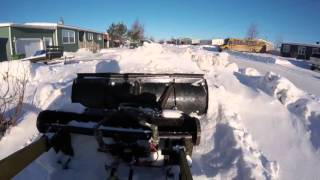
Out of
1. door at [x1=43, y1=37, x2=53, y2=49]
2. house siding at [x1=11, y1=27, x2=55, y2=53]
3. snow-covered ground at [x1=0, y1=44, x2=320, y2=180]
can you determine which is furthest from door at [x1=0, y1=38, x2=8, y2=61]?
snow-covered ground at [x1=0, y1=44, x2=320, y2=180]

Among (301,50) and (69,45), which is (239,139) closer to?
(69,45)

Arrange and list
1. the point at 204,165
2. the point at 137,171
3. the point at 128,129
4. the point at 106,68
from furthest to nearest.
A: the point at 106,68 < the point at 204,165 < the point at 137,171 < the point at 128,129

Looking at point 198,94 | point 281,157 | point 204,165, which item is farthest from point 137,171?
point 281,157

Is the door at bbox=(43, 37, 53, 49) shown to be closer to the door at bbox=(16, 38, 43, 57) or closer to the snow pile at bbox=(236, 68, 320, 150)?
the door at bbox=(16, 38, 43, 57)

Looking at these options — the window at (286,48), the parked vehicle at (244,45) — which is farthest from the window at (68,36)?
the window at (286,48)

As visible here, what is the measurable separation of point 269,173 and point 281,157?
96 centimetres

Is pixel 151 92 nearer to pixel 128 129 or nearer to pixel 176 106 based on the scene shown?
pixel 176 106

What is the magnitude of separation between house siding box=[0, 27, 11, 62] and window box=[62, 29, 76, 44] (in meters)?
9.34

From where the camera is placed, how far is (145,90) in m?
4.79

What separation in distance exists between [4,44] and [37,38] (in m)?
4.62

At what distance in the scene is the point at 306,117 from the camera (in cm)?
Result: 593

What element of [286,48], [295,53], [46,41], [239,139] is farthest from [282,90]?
[286,48]

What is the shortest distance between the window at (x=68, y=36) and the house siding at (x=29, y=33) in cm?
231

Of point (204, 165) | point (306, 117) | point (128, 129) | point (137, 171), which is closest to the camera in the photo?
point (128, 129)
